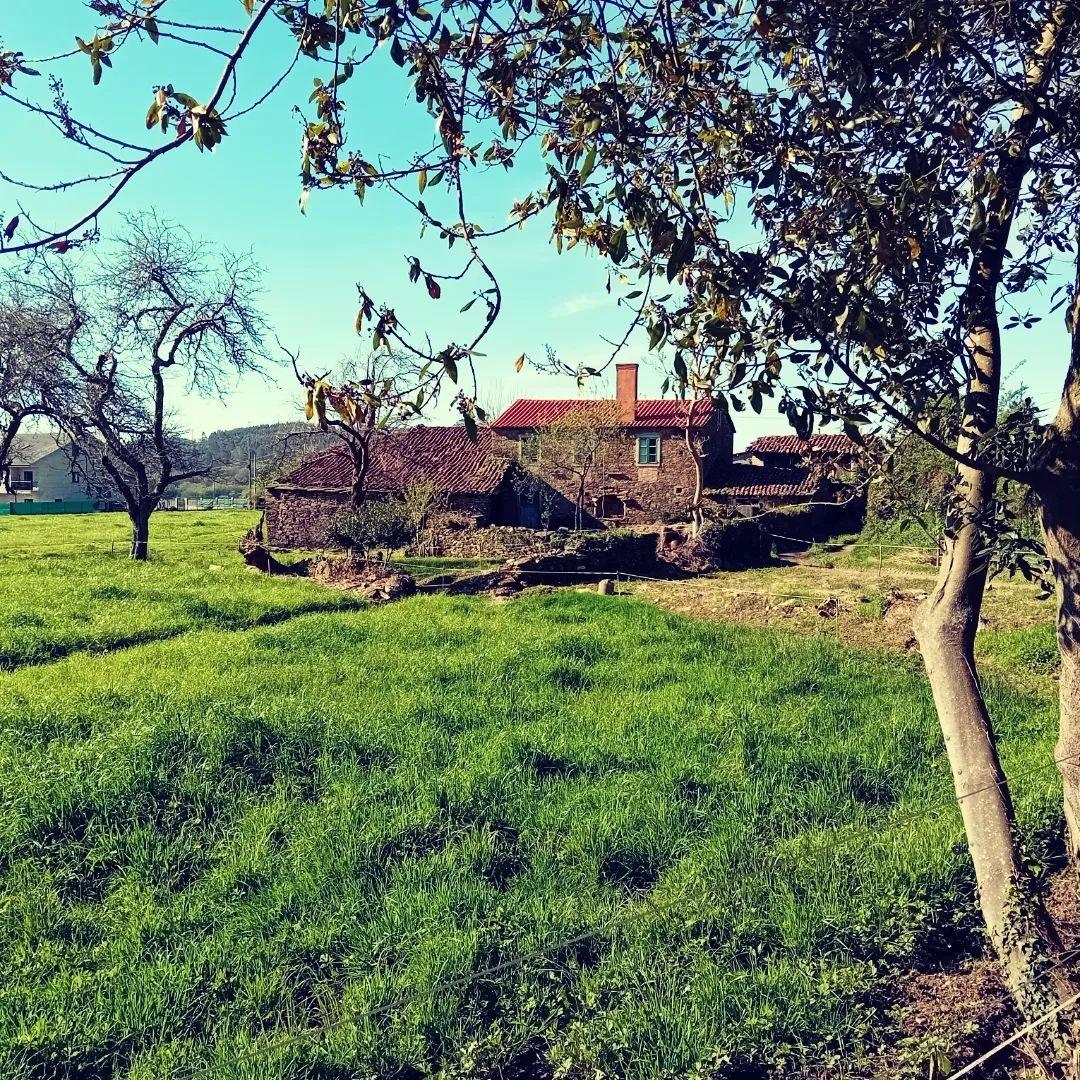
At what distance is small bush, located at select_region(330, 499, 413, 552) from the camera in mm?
24828

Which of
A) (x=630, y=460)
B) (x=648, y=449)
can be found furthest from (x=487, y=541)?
(x=648, y=449)

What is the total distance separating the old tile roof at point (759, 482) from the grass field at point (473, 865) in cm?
2954

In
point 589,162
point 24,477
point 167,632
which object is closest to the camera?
point 589,162

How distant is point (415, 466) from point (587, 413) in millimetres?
9475

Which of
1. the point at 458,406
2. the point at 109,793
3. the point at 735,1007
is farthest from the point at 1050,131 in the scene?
the point at 109,793

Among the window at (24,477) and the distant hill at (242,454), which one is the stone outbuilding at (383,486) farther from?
the window at (24,477)

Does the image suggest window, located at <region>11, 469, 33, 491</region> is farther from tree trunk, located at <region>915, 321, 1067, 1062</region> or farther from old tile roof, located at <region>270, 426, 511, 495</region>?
tree trunk, located at <region>915, 321, 1067, 1062</region>

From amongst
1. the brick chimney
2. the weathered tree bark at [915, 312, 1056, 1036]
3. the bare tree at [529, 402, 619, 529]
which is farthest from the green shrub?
the weathered tree bark at [915, 312, 1056, 1036]

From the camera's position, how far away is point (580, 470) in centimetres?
3981

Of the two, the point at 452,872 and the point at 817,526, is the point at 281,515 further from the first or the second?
the point at 452,872

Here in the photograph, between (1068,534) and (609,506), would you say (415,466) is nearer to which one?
(609,506)

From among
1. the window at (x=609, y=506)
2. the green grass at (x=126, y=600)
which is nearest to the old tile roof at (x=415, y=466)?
the window at (x=609, y=506)

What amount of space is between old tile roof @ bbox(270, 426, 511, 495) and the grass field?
936 inches

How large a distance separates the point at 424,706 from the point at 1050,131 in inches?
273
